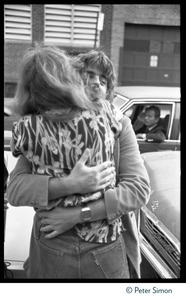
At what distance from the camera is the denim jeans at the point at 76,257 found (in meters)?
1.00

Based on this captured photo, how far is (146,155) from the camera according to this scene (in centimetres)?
221

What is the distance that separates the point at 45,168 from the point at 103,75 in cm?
62

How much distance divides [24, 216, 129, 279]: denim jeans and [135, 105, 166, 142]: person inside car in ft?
7.43

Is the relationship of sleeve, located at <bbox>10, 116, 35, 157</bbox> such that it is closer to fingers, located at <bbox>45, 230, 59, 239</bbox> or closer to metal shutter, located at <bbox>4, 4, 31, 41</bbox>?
fingers, located at <bbox>45, 230, 59, 239</bbox>

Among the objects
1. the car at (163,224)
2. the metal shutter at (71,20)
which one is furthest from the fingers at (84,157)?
the metal shutter at (71,20)

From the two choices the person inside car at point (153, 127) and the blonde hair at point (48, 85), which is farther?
the person inside car at point (153, 127)

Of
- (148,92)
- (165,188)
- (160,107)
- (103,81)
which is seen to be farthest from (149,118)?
(103,81)

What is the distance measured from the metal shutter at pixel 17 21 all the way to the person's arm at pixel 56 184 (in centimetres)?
87

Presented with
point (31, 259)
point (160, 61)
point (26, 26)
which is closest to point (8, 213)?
point (31, 259)

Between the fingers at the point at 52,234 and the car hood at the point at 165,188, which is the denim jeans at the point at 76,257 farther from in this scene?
the car hood at the point at 165,188

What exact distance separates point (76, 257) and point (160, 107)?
8.91ft

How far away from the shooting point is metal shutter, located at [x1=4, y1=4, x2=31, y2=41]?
157cm

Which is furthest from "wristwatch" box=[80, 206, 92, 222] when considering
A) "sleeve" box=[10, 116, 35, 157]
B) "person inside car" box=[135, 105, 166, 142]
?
"person inside car" box=[135, 105, 166, 142]

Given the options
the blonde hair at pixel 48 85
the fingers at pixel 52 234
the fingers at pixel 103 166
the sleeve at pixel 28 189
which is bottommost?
the fingers at pixel 52 234
